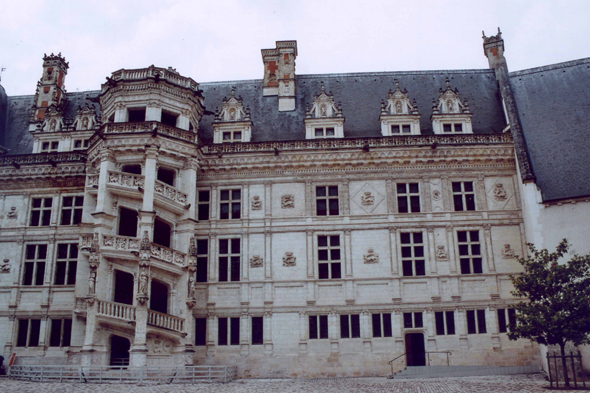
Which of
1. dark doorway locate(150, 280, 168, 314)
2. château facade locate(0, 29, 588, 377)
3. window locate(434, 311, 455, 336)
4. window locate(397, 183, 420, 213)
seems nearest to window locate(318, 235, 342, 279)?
château facade locate(0, 29, 588, 377)

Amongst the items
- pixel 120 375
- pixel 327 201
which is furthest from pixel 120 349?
pixel 327 201

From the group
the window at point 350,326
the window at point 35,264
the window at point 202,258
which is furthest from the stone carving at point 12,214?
the window at point 350,326

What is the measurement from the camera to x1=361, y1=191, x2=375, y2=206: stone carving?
25766 millimetres

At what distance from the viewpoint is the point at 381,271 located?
24.8m

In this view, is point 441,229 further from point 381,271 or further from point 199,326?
Result: point 199,326

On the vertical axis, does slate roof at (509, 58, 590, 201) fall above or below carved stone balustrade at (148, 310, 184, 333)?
above

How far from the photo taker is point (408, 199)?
2583 centimetres

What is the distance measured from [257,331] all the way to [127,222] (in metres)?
7.89

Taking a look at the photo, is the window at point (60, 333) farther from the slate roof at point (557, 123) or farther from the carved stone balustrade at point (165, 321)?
the slate roof at point (557, 123)

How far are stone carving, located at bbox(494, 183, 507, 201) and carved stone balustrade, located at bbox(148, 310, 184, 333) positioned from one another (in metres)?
15.8

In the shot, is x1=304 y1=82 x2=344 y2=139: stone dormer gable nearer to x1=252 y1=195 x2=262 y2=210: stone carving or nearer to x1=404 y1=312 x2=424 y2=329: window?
x1=252 y1=195 x2=262 y2=210: stone carving

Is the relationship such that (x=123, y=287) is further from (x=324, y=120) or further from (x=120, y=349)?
(x=324, y=120)

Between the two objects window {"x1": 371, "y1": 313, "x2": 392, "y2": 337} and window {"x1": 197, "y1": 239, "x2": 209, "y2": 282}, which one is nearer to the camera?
window {"x1": 371, "y1": 313, "x2": 392, "y2": 337}

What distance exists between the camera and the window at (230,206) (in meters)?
26.2
